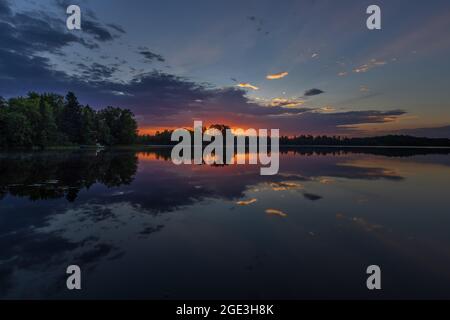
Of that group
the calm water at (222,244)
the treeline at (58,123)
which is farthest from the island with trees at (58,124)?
the calm water at (222,244)

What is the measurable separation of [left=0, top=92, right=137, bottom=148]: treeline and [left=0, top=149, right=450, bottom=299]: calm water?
64498mm

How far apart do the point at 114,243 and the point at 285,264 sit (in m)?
5.74

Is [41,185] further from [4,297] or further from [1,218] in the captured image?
[4,297]

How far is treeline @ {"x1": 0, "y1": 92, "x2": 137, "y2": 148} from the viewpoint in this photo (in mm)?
62125

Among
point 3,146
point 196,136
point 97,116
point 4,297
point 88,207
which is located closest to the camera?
point 4,297

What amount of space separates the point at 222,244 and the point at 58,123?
101203 millimetres

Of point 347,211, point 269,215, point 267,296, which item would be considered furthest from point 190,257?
point 347,211

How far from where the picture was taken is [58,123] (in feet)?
281

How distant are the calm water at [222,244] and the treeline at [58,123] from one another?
212ft

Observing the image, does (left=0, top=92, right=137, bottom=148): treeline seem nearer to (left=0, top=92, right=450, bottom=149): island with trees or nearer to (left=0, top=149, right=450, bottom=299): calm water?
(left=0, top=92, right=450, bottom=149): island with trees

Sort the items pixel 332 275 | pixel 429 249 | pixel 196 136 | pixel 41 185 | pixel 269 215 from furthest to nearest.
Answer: pixel 196 136, pixel 41 185, pixel 269 215, pixel 429 249, pixel 332 275

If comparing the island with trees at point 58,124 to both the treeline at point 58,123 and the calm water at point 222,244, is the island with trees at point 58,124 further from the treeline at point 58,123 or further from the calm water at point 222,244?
the calm water at point 222,244

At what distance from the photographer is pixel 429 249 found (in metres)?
7.63

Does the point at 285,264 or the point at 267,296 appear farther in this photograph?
the point at 285,264
